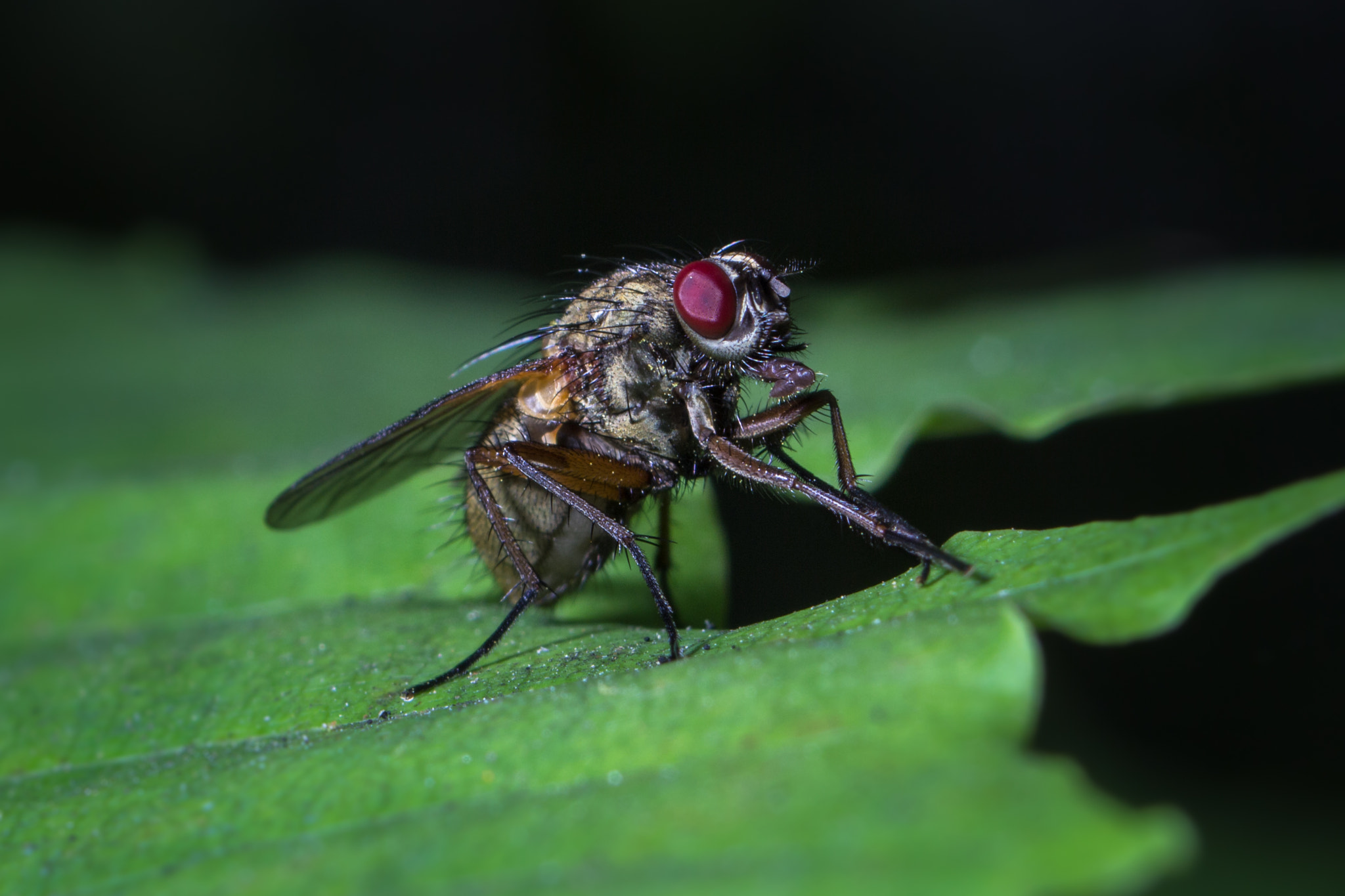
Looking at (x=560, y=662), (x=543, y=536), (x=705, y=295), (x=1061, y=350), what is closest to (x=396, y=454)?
(x=543, y=536)

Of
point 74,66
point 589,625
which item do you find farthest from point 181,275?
point 589,625

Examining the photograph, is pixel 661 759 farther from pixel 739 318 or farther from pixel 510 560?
pixel 739 318

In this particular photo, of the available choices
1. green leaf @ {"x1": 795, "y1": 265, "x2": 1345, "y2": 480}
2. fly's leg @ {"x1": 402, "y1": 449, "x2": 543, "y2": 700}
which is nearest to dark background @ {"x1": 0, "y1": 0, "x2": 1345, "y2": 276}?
green leaf @ {"x1": 795, "y1": 265, "x2": 1345, "y2": 480}

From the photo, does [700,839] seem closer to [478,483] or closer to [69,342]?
[478,483]

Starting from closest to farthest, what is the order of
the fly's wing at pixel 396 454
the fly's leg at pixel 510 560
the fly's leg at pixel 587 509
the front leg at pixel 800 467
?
the fly's leg at pixel 510 560 → the front leg at pixel 800 467 → the fly's leg at pixel 587 509 → the fly's wing at pixel 396 454

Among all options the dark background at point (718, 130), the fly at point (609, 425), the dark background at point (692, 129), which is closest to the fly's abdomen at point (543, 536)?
the fly at point (609, 425)

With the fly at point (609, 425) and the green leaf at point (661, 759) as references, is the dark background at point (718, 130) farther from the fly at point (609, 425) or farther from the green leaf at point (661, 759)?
the green leaf at point (661, 759)
